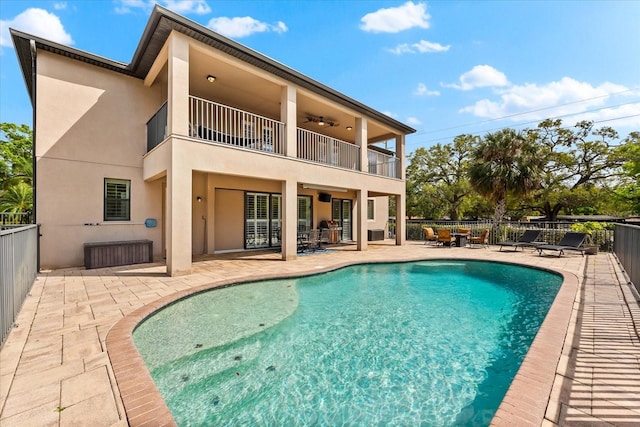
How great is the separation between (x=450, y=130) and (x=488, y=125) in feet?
16.5

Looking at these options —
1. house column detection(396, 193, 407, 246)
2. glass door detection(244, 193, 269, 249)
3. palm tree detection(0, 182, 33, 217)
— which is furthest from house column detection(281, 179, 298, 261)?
palm tree detection(0, 182, 33, 217)

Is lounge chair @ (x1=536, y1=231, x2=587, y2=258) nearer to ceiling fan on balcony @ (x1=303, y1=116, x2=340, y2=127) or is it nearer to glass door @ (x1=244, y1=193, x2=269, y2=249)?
ceiling fan on balcony @ (x1=303, y1=116, x2=340, y2=127)

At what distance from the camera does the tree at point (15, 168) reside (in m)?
13.6

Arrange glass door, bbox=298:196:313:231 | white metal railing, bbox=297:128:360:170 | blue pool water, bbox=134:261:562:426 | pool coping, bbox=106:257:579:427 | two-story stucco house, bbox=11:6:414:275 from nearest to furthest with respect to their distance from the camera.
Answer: pool coping, bbox=106:257:579:427
blue pool water, bbox=134:261:562:426
two-story stucco house, bbox=11:6:414:275
white metal railing, bbox=297:128:360:170
glass door, bbox=298:196:313:231

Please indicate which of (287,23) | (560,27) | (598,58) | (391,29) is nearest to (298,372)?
(287,23)

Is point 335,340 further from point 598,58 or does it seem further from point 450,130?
point 450,130

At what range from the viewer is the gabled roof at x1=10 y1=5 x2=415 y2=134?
7.46 m

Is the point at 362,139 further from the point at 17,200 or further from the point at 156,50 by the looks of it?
the point at 17,200

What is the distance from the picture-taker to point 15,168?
73.6 feet

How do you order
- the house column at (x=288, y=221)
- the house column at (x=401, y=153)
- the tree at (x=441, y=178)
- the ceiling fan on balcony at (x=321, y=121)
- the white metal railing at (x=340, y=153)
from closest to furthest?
the house column at (x=288, y=221)
the white metal railing at (x=340, y=153)
the ceiling fan on balcony at (x=321, y=121)
the house column at (x=401, y=153)
the tree at (x=441, y=178)

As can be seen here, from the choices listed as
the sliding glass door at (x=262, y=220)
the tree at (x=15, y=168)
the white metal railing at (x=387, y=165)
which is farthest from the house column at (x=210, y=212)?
the tree at (x=15, y=168)

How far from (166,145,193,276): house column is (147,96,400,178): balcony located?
1.24 metres

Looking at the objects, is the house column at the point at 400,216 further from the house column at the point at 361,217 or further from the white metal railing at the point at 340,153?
the white metal railing at the point at 340,153

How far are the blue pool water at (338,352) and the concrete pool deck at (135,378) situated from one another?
1.86 ft
